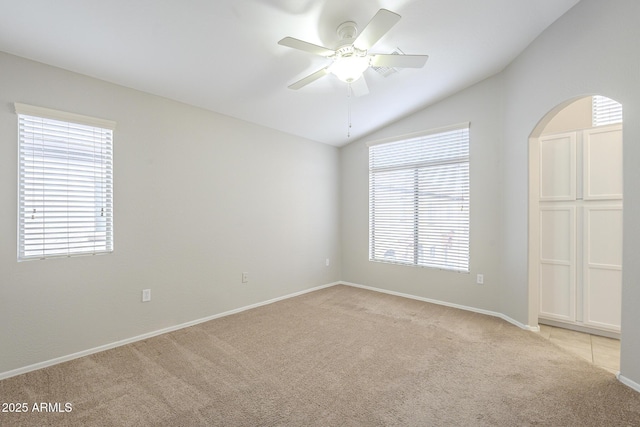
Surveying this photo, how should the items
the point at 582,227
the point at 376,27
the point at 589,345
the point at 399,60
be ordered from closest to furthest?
the point at 376,27 → the point at 399,60 → the point at 589,345 → the point at 582,227

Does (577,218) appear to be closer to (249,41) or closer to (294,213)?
(294,213)

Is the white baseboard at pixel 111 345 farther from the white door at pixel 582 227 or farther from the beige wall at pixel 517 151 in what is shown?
the white door at pixel 582 227

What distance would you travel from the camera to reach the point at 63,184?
8.27 ft

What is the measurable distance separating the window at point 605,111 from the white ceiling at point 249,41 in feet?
3.50

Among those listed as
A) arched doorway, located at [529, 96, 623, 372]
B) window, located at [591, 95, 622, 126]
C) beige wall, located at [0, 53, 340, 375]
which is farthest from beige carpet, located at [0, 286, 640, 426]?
window, located at [591, 95, 622, 126]

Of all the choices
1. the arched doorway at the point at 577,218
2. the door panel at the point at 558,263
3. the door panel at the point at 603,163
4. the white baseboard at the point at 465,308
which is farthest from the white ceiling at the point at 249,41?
the white baseboard at the point at 465,308

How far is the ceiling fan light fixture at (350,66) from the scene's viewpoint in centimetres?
219

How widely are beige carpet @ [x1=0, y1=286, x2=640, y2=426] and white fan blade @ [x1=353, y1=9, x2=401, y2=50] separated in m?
2.43

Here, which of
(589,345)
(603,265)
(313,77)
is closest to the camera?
(313,77)

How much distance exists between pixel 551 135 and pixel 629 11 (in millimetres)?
1342

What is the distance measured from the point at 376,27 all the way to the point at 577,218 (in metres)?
2.96

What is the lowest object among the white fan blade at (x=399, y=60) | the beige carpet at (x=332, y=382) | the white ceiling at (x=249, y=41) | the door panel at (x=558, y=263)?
the beige carpet at (x=332, y=382)

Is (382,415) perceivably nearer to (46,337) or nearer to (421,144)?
(46,337)

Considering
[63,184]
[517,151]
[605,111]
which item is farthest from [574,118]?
[63,184]
